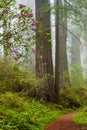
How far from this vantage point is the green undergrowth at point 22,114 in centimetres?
888

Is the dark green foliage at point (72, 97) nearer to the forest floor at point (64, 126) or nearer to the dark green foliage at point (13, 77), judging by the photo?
the dark green foliage at point (13, 77)

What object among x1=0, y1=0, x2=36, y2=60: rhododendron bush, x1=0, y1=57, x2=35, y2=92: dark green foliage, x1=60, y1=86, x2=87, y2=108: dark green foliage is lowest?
x1=60, y1=86, x2=87, y2=108: dark green foliage

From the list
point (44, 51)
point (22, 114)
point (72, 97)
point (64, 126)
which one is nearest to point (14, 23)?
point (22, 114)

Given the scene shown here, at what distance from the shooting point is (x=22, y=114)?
10367 millimetres

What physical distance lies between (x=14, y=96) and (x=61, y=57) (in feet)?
25.0

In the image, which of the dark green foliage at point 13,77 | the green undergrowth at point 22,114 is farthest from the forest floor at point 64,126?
the dark green foliage at point 13,77

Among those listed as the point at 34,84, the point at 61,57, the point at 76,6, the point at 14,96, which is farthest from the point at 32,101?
the point at 61,57

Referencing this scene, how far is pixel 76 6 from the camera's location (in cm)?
1456

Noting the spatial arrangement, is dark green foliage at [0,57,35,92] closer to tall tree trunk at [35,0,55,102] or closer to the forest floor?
tall tree trunk at [35,0,55,102]

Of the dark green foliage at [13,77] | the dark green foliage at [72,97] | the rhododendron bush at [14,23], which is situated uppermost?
the rhododendron bush at [14,23]

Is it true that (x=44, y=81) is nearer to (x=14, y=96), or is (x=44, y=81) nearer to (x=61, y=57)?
(x=14, y=96)

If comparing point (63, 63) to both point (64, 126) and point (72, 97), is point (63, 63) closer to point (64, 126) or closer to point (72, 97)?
point (72, 97)

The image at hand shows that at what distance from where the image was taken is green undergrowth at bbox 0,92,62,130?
8.88 metres

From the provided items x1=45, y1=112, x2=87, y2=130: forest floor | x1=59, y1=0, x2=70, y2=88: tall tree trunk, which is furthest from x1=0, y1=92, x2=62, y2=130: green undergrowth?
x1=59, y1=0, x2=70, y2=88: tall tree trunk
